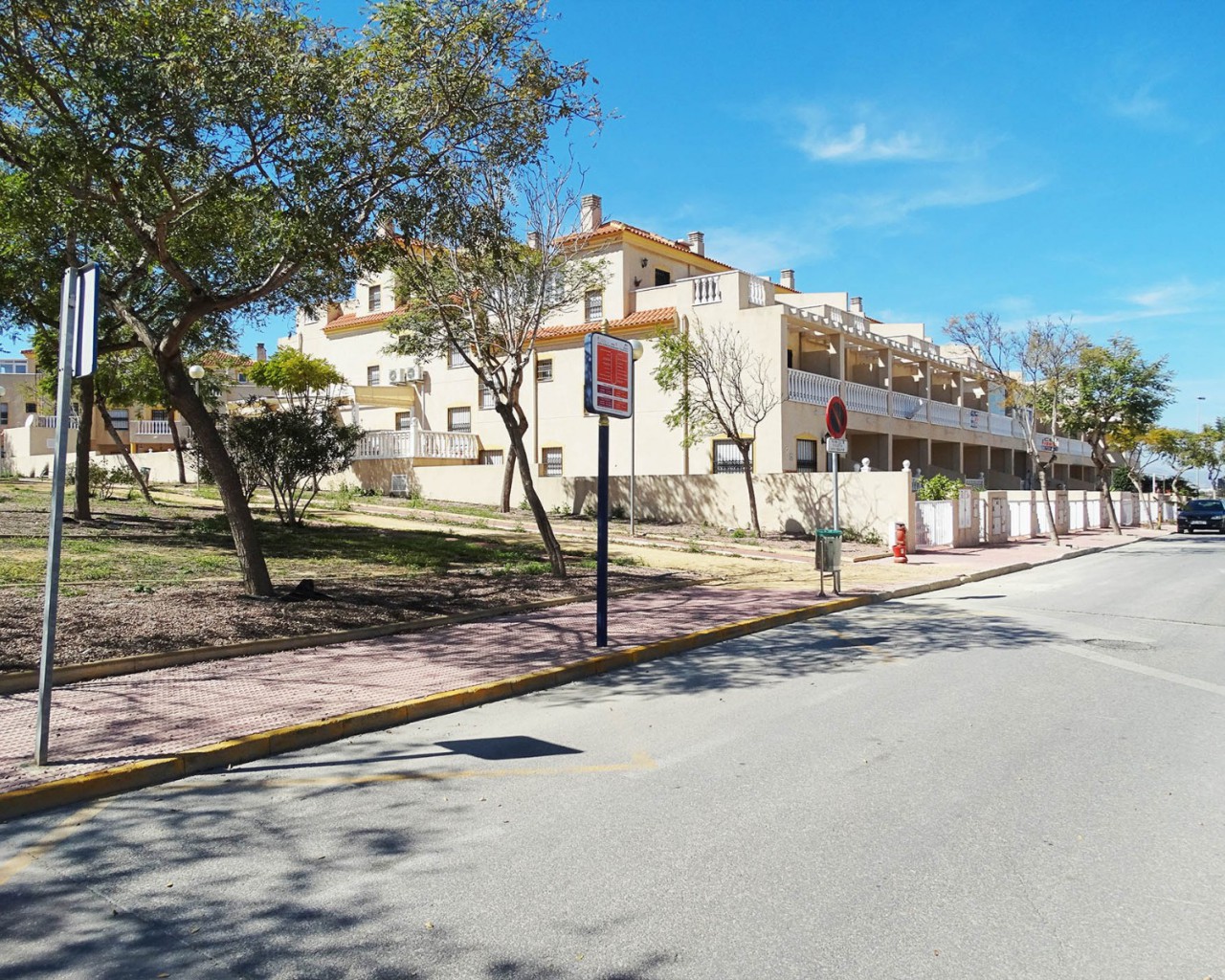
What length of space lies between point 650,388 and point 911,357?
11.3 m

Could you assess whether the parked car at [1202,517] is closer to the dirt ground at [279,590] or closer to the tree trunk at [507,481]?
the dirt ground at [279,590]

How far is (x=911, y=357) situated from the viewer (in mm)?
35406

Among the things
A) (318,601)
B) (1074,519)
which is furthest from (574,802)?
(1074,519)

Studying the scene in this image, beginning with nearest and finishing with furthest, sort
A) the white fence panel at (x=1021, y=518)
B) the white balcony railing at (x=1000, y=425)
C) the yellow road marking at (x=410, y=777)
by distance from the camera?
the yellow road marking at (x=410, y=777)
the white fence panel at (x=1021, y=518)
the white balcony railing at (x=1000, y=425)

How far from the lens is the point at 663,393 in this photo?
99.1ft

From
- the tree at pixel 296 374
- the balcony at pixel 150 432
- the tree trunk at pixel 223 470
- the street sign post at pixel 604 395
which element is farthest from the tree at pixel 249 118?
the balcony at pixel 150 432

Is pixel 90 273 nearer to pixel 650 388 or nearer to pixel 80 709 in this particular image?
pixel 80 709

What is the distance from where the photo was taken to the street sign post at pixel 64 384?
533cm

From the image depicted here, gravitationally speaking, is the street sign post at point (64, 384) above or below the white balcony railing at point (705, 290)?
below

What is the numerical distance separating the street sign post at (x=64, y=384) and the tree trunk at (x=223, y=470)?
17.1ft

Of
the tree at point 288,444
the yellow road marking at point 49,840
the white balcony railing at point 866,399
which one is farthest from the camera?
the white balcony railing at point 866,399

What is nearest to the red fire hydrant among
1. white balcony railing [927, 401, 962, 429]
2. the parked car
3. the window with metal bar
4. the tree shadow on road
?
the tree shadow on road

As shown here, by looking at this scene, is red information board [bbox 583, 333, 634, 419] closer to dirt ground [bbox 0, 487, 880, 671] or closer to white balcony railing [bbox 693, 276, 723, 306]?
→ dirt ground [bbox 0, 487, 880, 671]

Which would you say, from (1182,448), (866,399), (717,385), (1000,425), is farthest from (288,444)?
(1182,448)
